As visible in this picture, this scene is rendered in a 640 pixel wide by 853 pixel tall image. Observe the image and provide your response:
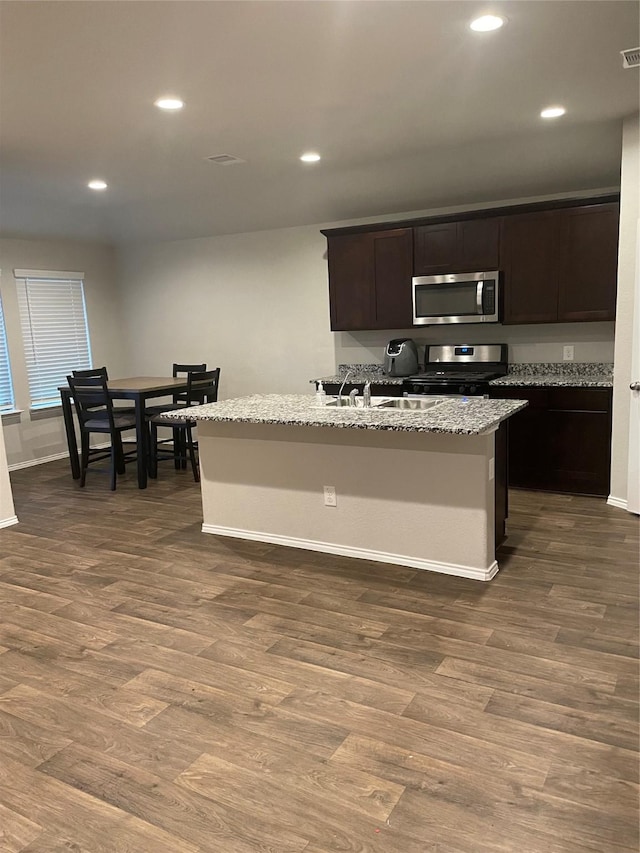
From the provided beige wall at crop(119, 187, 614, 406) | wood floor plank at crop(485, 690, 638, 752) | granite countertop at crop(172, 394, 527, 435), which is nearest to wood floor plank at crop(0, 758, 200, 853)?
wood floor plank at crop(485, 690, 638, 752)

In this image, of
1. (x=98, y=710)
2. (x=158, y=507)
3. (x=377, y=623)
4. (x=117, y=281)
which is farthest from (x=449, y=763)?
(x=117, y=281)

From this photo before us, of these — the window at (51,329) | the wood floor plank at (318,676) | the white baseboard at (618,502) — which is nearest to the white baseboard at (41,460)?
the window at (51,329)

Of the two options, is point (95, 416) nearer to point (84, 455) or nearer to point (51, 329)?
point (84, 455)

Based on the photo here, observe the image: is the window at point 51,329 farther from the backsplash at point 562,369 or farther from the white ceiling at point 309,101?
the backsplash at point 562,369

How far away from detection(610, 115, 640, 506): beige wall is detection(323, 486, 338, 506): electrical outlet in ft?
6.63

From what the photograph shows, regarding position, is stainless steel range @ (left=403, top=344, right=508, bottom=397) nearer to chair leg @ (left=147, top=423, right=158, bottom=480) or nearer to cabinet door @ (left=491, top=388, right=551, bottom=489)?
cabinet door @ (left=491, top=388, right=551, bottom=489)

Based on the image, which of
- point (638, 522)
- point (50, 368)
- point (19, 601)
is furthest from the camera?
point (50, 368)

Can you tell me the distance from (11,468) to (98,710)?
4774 mm

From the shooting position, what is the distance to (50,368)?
6.88 metres

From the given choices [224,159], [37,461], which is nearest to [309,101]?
[224,159]

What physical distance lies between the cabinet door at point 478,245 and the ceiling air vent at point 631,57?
6.52 feet

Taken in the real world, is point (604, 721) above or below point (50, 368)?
below

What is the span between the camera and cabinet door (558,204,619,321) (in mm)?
4504

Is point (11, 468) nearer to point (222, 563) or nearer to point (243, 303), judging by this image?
point (243, 303)
